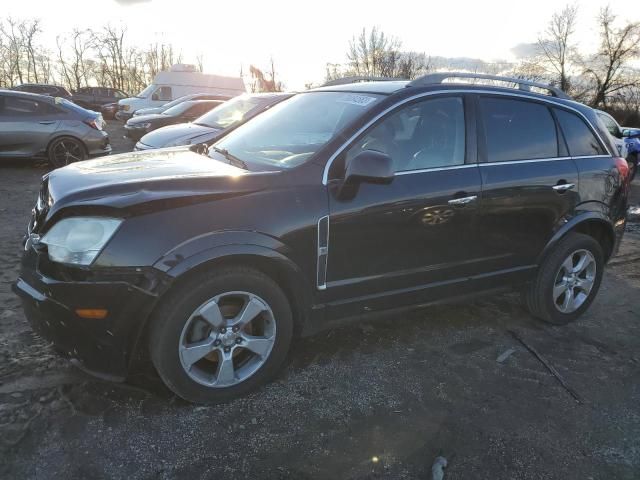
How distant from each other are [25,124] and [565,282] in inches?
377

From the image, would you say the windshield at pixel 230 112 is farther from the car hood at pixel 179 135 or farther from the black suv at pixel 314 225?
the black suv at pixel 314 225

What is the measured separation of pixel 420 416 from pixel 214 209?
1.58 m

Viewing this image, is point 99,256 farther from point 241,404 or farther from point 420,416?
point 420,416

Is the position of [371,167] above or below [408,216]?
above

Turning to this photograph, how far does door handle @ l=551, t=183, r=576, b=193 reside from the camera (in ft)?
12.4

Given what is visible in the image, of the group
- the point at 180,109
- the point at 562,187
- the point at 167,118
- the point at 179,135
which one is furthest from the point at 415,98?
the point at 180,109

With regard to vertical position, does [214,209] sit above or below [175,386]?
above

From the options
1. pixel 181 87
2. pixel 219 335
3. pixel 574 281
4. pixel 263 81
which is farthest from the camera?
pixel 263 81

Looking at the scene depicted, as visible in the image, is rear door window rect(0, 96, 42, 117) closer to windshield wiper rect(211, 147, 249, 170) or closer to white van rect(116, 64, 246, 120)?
→ windshield wiper rect(211, 147, 249, 170)

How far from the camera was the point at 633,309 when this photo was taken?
4.57 meters

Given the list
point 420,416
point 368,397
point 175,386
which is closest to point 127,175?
point 175,386

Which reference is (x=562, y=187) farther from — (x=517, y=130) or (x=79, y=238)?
(x=79, y=238)

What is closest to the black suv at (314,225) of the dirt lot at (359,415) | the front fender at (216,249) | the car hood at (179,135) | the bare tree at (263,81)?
the front fender at (216,249)

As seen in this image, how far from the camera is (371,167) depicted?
275 cm
